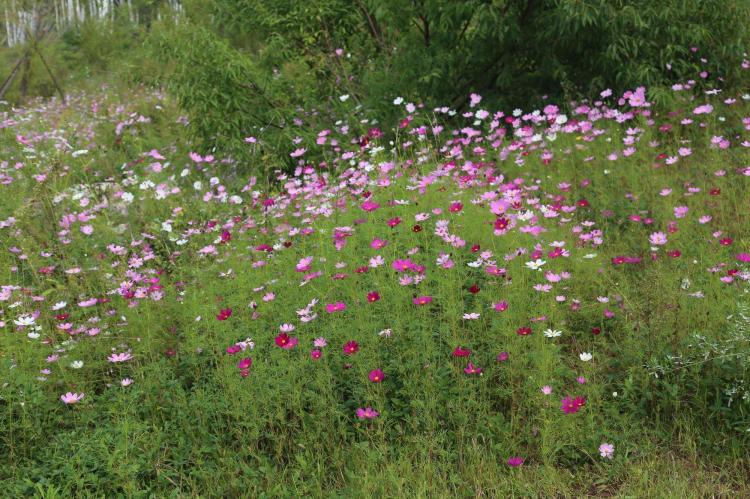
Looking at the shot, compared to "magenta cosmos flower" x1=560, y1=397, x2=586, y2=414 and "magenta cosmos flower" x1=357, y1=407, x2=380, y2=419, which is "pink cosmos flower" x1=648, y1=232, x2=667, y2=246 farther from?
"magenta cosmos flower" x1=357, y1=407, x2=380, y2=419

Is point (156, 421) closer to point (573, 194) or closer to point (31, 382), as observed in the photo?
point (31, 382)

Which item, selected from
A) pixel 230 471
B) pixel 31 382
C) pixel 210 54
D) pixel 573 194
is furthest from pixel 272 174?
pixel 230 471

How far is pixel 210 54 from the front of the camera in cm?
556

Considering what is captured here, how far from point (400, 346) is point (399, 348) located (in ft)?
0.03

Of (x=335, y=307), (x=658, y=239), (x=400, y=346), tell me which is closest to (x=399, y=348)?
(x=400, y=346)

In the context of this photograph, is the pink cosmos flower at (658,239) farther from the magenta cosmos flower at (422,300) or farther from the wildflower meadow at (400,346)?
the magenta cosmos flower at (422,300)

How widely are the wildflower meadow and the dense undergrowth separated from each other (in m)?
0.01

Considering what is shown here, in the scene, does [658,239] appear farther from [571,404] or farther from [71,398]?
[71,398]

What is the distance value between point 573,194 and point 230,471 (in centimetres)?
286

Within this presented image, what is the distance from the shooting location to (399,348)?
2695 millimetres

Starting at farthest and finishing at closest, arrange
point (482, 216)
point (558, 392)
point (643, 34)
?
point (643, 34) → point (482, 216) → point (558, 392)

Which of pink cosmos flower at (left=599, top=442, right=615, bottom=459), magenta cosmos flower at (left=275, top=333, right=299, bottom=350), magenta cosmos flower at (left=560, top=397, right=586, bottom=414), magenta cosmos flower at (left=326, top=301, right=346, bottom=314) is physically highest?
magenta cosmos flower at (left=326, top=301, right=346, bottom=314)

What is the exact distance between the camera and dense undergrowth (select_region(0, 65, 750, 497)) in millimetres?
2361

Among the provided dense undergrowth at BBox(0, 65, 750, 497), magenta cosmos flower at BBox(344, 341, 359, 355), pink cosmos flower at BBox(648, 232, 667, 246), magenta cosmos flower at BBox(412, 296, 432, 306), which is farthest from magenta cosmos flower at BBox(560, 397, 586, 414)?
pink cosmos flower at BBox(648, 232, 667, 246)
